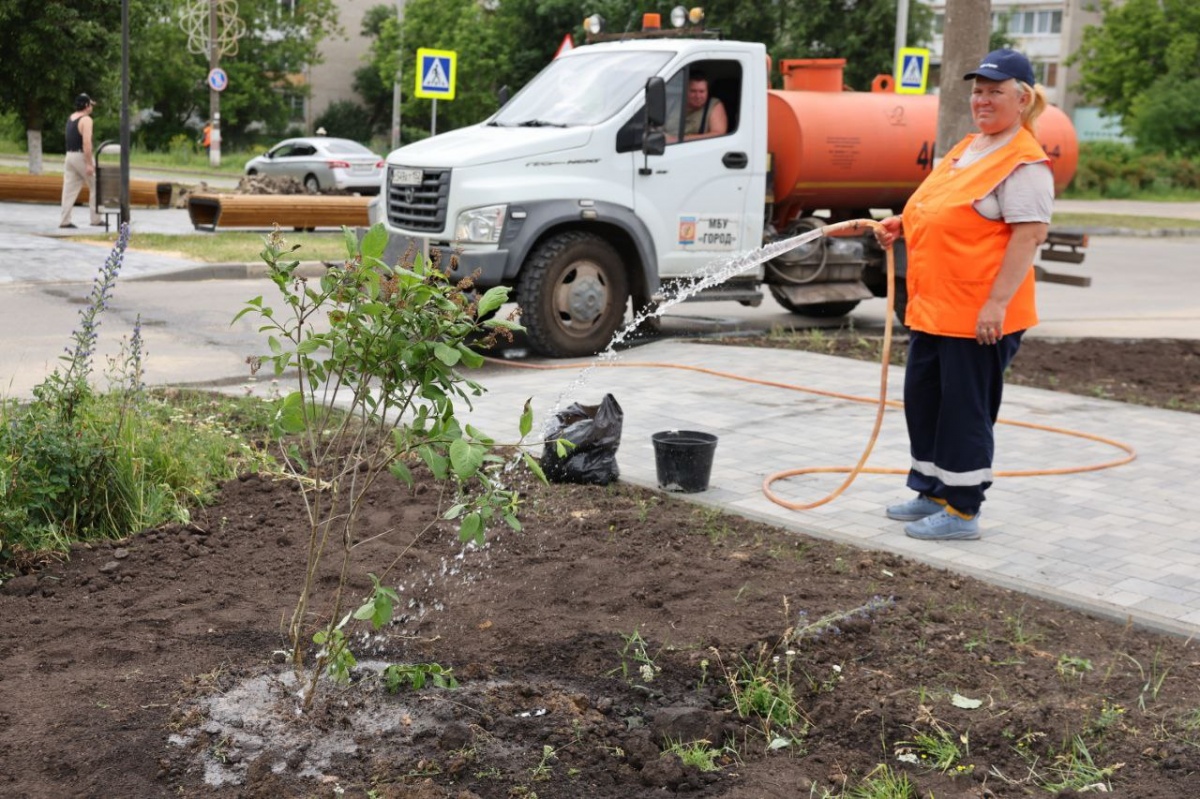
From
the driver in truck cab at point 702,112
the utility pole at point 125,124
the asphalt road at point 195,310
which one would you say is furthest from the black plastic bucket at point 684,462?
the utility pole at point 125,124

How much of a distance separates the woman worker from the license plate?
212 inches

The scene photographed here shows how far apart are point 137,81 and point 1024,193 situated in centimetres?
4704

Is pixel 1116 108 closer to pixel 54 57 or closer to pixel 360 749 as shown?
pixel 54 57

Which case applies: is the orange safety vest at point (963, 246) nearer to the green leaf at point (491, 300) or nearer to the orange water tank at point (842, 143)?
the green leaf at point (491, 300)

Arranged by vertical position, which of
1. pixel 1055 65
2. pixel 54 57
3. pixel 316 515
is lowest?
pixel 316 515

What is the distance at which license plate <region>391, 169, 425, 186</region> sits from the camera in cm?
1080

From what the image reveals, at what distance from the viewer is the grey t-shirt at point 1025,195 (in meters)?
5.63

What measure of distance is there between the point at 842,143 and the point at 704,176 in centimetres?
184

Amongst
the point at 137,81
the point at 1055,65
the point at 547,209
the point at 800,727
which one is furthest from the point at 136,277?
the point at 1055,65

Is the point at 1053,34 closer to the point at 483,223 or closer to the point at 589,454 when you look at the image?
the point at 483,223

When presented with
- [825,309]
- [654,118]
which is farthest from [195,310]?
[825,309]

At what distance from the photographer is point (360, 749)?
3699mm

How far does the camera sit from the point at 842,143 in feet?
41.7

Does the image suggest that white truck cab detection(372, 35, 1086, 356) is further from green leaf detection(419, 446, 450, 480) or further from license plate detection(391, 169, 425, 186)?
green leaf detection(419, 446, 450, 480)
